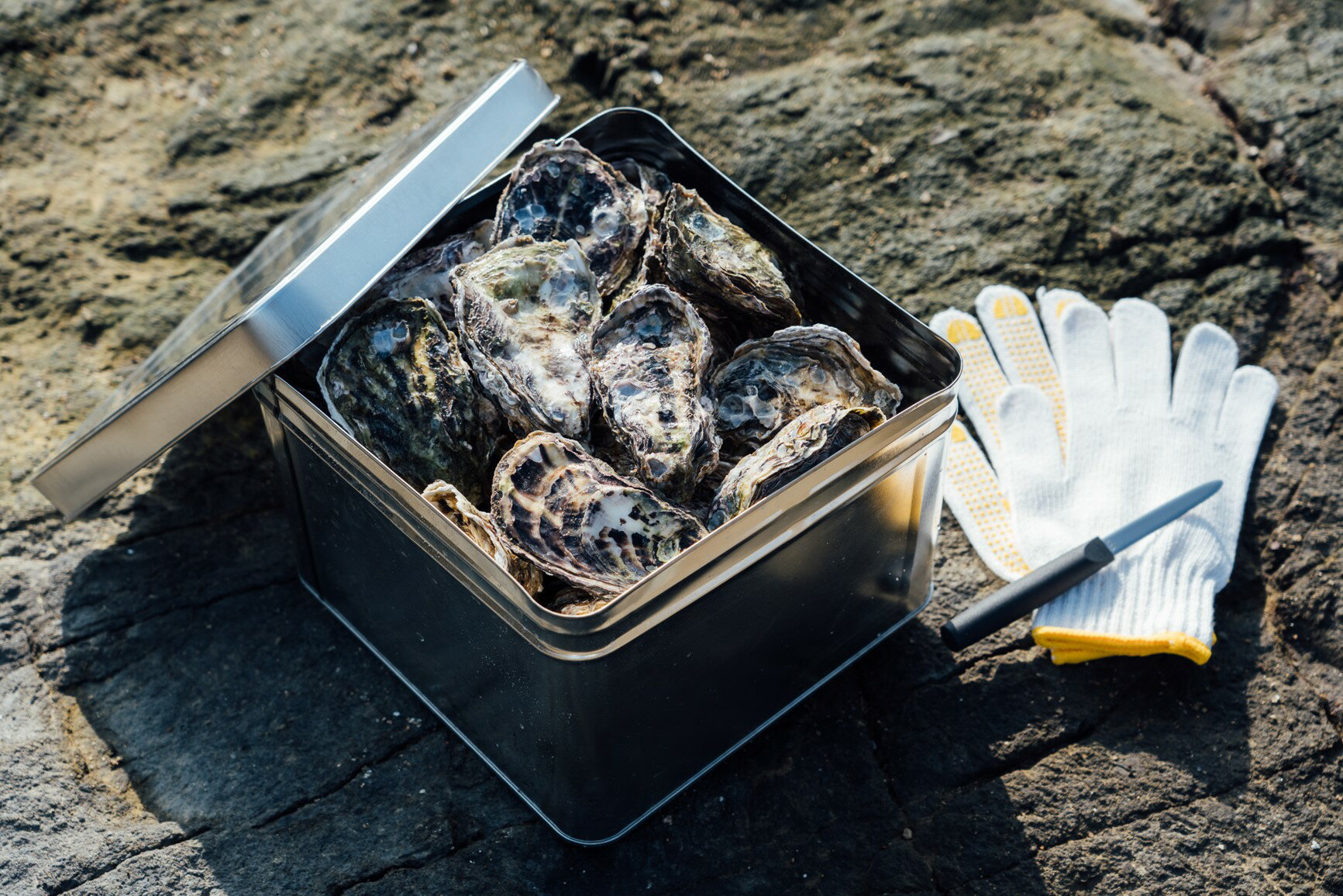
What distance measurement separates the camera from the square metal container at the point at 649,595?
1.65 metres

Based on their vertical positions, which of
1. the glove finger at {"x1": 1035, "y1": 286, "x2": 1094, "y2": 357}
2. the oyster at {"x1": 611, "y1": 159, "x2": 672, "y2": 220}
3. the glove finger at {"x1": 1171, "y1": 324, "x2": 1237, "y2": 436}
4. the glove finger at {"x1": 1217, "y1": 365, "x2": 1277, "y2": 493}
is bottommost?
the glove finger at {"x1": 1217, "y1": 365, "x2": 1277, "y2": 493}

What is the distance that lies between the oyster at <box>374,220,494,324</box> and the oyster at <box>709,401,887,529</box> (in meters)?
0.65

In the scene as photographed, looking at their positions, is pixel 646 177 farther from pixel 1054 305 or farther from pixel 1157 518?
pixel 1157 518

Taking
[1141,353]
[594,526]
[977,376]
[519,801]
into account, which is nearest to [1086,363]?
[1141,353]

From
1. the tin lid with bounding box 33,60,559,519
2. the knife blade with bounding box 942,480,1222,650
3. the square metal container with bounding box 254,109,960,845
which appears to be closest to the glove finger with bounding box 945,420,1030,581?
the knife blade with bounding box 942,480,1222,650

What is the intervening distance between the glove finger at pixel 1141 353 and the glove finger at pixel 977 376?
0.86ft

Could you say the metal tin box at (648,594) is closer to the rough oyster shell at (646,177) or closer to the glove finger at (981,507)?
the rough oyster shell at (646,177)

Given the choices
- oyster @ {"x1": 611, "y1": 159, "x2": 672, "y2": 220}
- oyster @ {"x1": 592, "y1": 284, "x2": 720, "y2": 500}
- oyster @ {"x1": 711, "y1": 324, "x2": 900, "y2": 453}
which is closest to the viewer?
oyster @ {"x1": 592, "y1": 284, "x2": 720, "y2": 500}

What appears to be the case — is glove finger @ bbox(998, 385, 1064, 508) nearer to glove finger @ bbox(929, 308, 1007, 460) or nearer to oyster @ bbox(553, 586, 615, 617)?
glove finger @ bbox(929, 308, 1007, 460)

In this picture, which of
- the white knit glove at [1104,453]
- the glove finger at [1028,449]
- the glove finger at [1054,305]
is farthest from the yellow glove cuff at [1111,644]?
the glove finger at [1054,305]

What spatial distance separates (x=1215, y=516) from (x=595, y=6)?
2.06 meters

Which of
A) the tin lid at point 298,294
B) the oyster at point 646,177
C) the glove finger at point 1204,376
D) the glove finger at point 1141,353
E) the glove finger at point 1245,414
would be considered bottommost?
the glove finger at point 1245,414

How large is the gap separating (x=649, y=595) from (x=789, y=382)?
0.53 metres

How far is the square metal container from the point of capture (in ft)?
5.41
